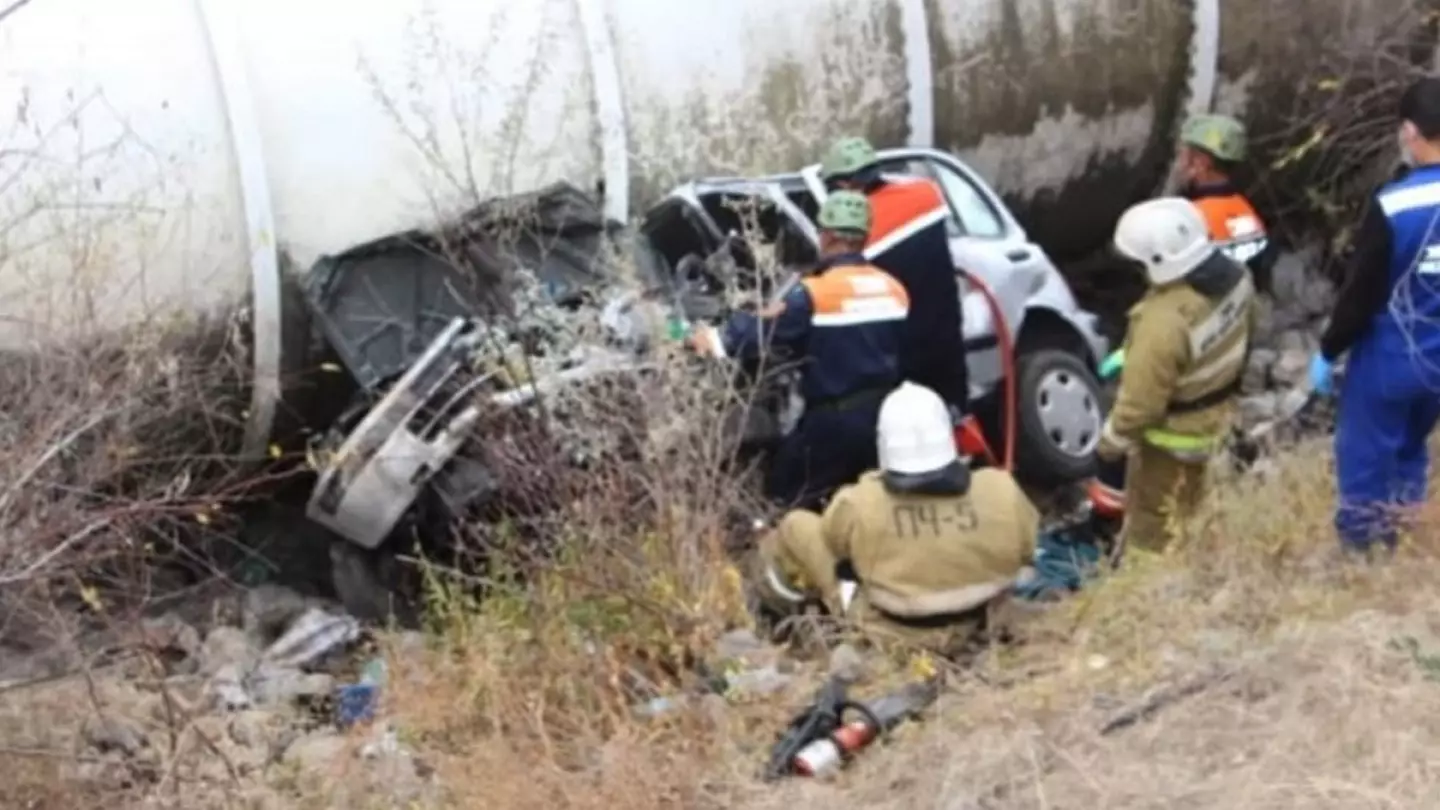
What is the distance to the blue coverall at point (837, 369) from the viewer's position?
7.75 metres

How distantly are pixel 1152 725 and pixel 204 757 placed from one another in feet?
8.06

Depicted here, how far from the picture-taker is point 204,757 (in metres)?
6.08

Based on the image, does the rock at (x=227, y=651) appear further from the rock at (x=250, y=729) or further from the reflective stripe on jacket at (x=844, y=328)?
the reflective stripe on jacket at (x=844, y=328)

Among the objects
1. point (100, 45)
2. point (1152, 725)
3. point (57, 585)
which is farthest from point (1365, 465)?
point (100, 45)

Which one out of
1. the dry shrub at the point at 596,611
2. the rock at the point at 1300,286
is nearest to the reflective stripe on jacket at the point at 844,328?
the dry shrub at the point at 596,611

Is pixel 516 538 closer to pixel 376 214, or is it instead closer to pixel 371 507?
pixel 371 507

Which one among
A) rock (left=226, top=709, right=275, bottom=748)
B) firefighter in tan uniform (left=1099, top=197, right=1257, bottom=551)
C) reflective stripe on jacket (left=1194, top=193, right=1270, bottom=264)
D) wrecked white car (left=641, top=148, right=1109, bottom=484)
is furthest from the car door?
rock (left=226, top=709, right=275, bottom=748)

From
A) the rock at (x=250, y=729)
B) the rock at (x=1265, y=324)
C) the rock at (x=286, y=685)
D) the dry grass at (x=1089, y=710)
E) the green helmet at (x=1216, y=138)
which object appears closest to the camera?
the dry grass at (x=1089, y=710)

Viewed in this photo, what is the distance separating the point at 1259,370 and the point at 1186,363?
3233 mm

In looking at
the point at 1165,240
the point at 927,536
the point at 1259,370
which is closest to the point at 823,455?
the point at 1165,240

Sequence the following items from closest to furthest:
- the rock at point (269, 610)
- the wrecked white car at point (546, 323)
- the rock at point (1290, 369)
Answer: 1. the wrecked white car at point (546, 323)
2. the rock at point (269, 610)
3. the rock at point (1290, 369)

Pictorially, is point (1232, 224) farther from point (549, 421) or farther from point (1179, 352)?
point (549, 421)

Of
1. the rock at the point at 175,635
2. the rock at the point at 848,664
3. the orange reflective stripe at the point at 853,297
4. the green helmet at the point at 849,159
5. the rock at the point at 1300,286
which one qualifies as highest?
the green helmet at the point at 849,159

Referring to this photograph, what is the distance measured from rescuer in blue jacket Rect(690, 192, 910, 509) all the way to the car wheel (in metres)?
1.19
